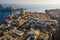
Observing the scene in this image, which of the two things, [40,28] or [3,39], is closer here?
[3,39]

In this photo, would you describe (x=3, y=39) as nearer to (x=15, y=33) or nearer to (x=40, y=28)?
(x=15, y=33)

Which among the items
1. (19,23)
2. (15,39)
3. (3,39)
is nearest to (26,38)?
(15,39)

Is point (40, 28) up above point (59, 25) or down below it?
below

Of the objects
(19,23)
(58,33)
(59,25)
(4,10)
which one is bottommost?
(4,10)

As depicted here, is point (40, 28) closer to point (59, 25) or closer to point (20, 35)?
point (20, 35)

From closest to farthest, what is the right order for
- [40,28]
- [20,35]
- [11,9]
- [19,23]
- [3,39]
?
[3,39] < [20,35] < [40,28] < [19,23] < [11,9]

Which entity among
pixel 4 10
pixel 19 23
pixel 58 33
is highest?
pixel 58 33

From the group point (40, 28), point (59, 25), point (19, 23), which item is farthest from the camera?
point (19, 23)

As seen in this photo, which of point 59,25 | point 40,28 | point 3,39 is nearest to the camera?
point 59,25

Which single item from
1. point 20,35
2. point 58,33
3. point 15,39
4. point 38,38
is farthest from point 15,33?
point 58,33
